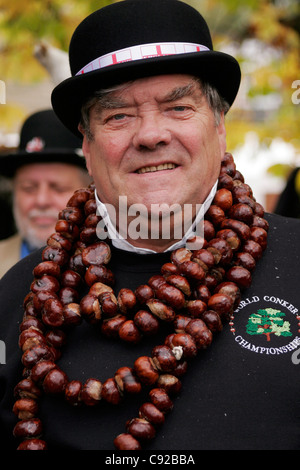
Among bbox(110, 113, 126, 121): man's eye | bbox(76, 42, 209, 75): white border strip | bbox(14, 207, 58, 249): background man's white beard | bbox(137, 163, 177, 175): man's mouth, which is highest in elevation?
bbox(76, 42, 209, 75): white border strip

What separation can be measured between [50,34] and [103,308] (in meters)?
2.87

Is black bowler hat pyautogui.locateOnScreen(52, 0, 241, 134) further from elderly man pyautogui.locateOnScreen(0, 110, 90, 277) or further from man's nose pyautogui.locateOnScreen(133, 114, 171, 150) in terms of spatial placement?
elderly man pyautogui.locateOnScreen(0, 110, 90, 277)

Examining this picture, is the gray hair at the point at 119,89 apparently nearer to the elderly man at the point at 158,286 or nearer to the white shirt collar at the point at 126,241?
the elderly man at the point at 158,286

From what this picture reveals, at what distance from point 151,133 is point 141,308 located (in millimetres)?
636

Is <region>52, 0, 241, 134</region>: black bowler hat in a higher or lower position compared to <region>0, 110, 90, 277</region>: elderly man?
higher

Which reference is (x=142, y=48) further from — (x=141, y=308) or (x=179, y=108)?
(x=141, y=308)

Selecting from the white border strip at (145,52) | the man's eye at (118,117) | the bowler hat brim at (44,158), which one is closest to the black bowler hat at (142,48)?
the white border strip at (145,52)

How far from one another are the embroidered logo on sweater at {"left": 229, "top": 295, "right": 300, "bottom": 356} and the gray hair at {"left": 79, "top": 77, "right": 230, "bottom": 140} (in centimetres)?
73

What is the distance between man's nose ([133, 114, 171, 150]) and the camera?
74.7 inches

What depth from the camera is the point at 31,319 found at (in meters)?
2.09

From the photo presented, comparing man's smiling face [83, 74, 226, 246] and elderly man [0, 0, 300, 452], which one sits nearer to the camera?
elderly man [0, 0, 300, 452]

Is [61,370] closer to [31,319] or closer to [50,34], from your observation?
[31,319]

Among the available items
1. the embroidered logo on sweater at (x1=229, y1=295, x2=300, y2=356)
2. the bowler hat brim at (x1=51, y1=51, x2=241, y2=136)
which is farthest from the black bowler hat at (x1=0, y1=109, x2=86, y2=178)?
the embroidered logo on sweater at (x1=229, y1=295, x2=300, y2=356)
